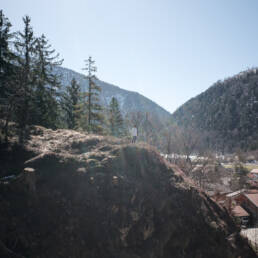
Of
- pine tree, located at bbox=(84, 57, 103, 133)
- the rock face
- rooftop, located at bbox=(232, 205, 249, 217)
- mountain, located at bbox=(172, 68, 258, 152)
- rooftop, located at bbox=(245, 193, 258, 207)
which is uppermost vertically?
mountain, located at bbox=(172, 68, 258, 152)

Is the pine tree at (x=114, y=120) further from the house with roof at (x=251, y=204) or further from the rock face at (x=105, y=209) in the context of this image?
the house with roof at (x=251, y=204)

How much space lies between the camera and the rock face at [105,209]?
7304 millimetres

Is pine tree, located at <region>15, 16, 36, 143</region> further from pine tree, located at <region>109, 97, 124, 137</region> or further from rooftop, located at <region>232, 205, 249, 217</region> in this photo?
rooftop, located at <region>232, 205, 249, 217</region>

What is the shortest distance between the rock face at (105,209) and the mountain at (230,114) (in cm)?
9369

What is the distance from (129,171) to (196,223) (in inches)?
173

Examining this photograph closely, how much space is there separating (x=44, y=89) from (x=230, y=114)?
124 metres

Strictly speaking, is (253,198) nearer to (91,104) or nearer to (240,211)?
(240,211)

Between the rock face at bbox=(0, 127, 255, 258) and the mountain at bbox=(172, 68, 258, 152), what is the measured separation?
93.7 metres

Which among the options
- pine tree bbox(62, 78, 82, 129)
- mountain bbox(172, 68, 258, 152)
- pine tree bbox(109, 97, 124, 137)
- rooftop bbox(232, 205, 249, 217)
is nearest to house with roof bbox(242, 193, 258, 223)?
rooftop bbox(232, 205, 249, 217)

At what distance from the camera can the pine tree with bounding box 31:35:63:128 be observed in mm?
18828

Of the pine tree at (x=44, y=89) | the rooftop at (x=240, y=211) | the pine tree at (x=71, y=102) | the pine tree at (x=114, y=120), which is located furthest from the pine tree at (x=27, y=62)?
the rooftop at (x=240, y=211)

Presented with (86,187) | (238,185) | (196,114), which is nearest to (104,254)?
(86,187)

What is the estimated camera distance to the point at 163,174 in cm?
1141

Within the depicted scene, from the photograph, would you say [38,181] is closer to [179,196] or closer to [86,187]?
[86,187]
